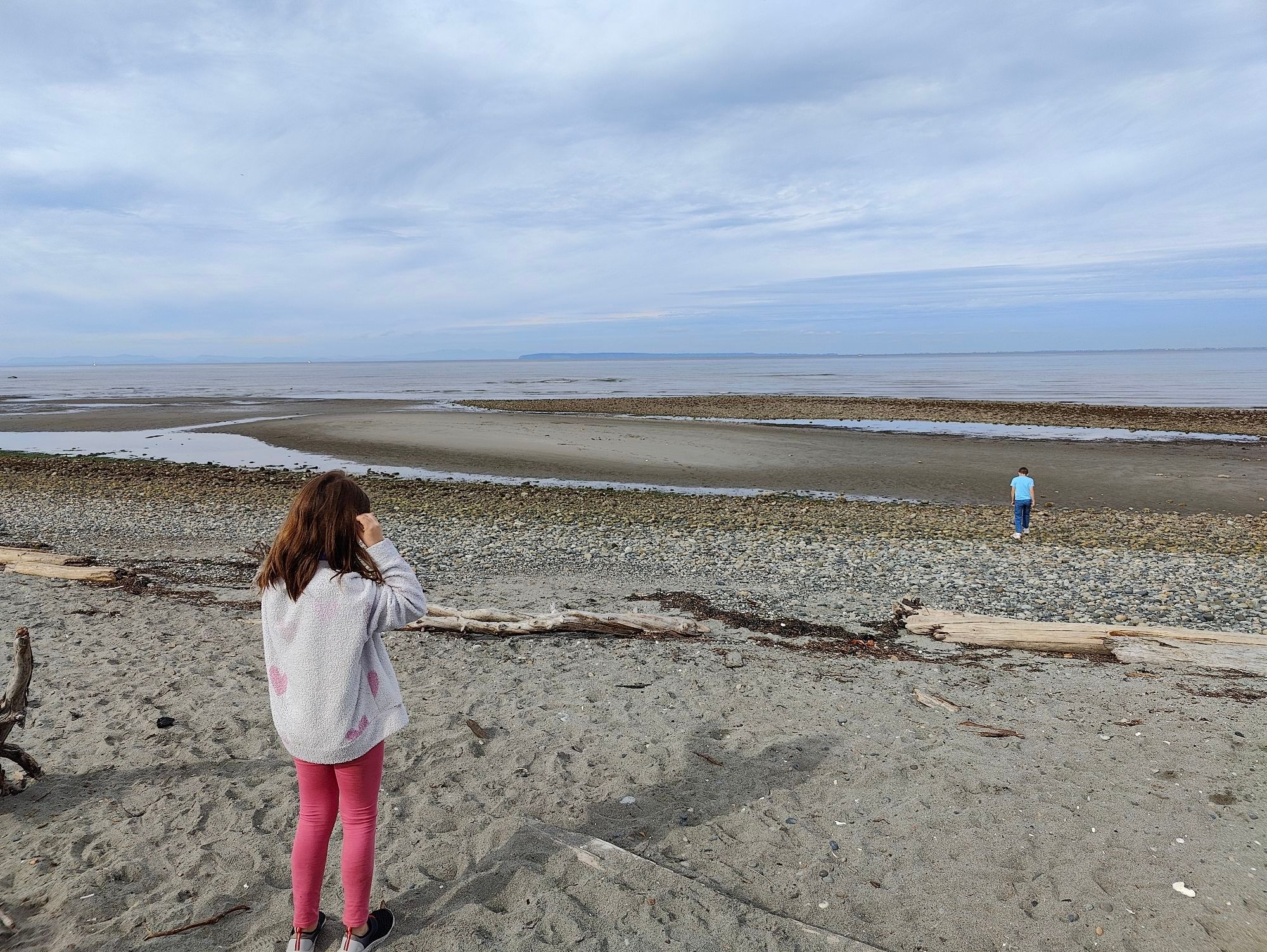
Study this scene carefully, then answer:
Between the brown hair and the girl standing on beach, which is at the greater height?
the brown hair

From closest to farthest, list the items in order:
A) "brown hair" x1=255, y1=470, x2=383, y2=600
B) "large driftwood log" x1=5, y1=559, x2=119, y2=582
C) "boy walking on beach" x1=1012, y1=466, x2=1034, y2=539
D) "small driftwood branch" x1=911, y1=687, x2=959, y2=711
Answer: "brown hair" x1=255, y1=470, x2=383, y2=600
"small driftwood branch" x1=911, y1=687, x2=959, y2=711
"large driftwood log" x1=5, y1=559, x2=119, y2=582
"boy walking on beach" x1=1012, y1=466, x2=1034, y2=539

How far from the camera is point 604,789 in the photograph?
520 centimetres

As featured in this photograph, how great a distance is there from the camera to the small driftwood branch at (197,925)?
368 centimetres

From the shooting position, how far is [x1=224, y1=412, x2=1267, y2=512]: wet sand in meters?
21.9

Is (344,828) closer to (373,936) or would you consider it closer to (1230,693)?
(373,936)

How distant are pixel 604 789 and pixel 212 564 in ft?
30.6

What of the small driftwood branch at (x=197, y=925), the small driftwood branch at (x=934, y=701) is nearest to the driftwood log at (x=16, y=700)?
the small driftwood branch at (x=197, y=925)

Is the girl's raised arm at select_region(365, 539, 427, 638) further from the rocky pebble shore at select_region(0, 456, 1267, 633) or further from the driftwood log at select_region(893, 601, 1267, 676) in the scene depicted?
the rocky pebble shore at select_region(0, 456, 1267, 633)

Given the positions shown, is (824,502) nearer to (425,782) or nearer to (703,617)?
(703,617)

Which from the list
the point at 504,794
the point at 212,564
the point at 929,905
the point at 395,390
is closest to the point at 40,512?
the point at 212,564

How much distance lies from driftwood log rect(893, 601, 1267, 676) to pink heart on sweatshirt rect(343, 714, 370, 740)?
6934 millimetres

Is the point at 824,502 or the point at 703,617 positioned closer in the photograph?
the point at 703,617

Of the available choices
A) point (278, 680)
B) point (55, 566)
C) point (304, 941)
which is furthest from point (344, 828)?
point (55, 566)

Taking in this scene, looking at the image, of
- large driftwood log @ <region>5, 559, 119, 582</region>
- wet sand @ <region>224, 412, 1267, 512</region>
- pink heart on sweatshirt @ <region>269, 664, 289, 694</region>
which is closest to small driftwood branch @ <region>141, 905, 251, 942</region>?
pink heart on sweatshirt @ <region>269, 664, 289, 694</region>
